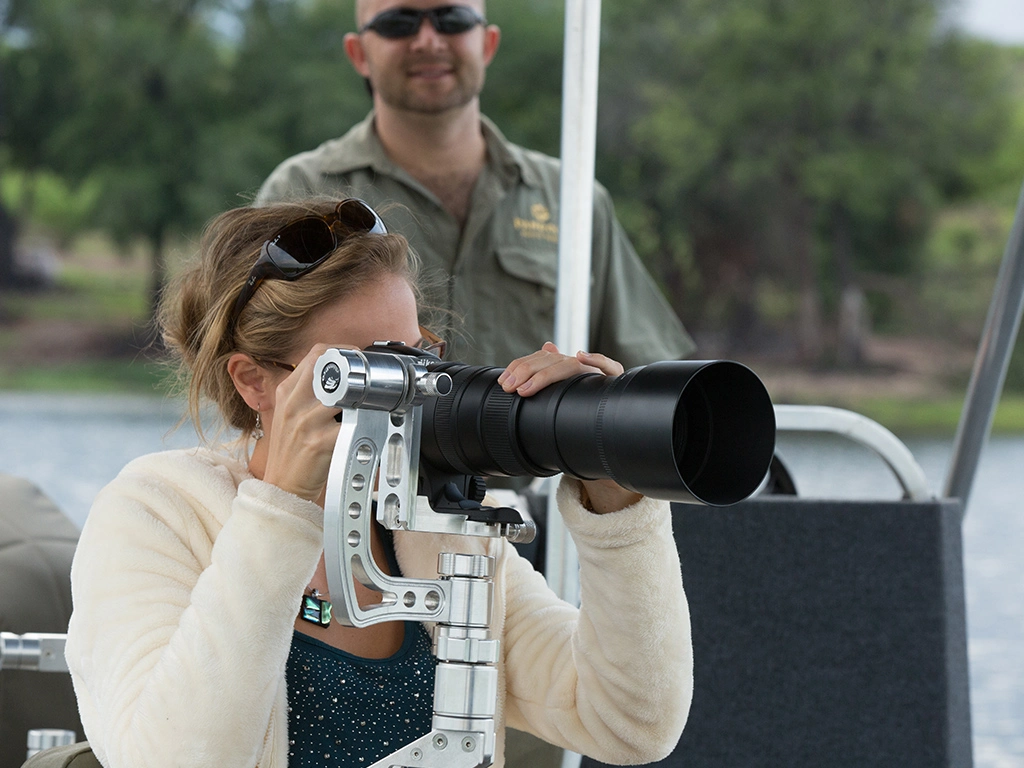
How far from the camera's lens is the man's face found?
209 centimetres

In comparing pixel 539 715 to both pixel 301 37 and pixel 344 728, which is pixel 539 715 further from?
pixel 301 37

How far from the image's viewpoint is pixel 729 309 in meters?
12.7

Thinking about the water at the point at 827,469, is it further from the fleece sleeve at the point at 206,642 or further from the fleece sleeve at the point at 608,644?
the fleece sleeve at the point at 206,642

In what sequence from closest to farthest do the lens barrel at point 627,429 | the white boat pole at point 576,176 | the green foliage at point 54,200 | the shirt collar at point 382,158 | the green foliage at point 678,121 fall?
the lens barrel at point 627,429 → the white boat pole at point 576,176 → the shirt collar at point 382,158 → the green foliage at point 54,200 → the green foliage at point 678,121

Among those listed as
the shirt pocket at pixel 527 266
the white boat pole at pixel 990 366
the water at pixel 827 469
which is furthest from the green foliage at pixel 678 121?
the white boat pole at pixel 990 366

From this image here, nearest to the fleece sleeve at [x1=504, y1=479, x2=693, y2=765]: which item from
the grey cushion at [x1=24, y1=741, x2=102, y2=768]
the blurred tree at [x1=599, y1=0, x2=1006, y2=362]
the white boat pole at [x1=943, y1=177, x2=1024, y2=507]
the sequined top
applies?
the sequined top

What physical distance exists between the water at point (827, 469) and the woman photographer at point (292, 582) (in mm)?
5223

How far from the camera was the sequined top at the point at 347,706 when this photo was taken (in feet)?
3.54

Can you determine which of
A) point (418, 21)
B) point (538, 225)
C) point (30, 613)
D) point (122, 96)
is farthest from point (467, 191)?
point (122, 96)

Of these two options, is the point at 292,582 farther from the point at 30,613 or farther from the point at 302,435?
the point at 30,613

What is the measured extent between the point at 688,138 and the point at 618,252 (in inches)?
458

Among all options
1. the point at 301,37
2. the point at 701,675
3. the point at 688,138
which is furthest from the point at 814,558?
the point at 688,138

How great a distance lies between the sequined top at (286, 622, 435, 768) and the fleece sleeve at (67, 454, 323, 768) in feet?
0.24

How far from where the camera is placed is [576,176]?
1444 mm
